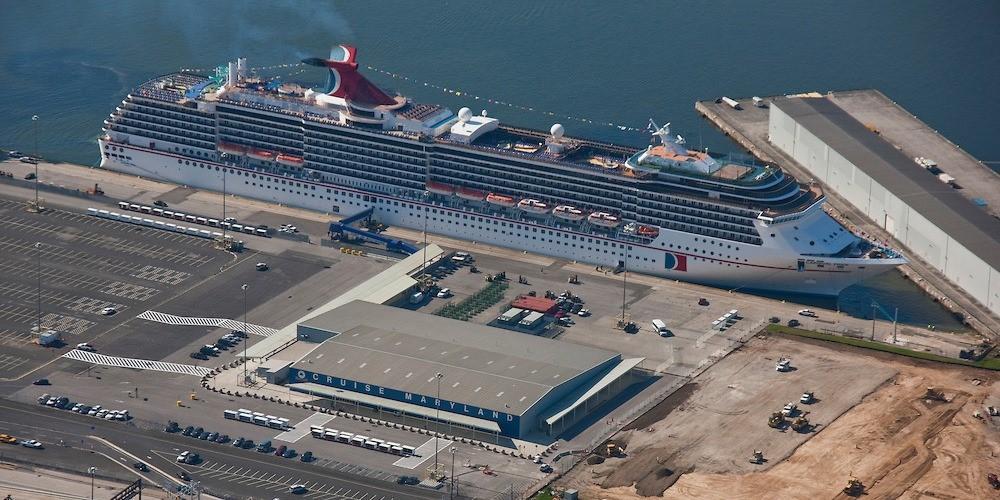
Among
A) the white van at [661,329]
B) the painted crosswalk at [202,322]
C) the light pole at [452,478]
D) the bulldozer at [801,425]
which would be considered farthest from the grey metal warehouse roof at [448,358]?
the bulldozer at [801,425]

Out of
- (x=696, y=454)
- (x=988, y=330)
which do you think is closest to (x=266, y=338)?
(x=696, y=454)

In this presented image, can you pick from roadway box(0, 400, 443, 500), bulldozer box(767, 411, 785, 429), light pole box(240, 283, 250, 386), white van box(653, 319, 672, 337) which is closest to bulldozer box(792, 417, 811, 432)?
bulldozer box(767, 411, 785, 429)

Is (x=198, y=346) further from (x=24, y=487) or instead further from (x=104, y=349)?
(x=24, y=487)

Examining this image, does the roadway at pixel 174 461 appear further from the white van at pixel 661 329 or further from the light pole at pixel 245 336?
the white van at pixel 661 329

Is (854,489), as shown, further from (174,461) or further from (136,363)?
(136,363)

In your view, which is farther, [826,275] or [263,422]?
[826,275]

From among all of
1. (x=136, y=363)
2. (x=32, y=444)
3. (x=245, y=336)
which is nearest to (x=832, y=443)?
(x=245, y=336)
